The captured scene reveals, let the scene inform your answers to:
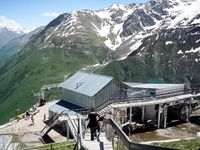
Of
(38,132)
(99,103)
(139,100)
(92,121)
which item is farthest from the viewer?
(139,100)

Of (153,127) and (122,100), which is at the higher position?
(122,100)

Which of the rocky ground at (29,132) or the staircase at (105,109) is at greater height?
the staircase at (105,109)

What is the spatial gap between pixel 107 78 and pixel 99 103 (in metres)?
4.76

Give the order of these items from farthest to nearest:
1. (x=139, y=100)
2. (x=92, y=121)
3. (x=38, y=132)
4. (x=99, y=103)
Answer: (x=139, y=100)
(x=99, y=103)
(x=38, y=132)
(x=92, y=121)

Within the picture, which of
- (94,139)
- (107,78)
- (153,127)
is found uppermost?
(107,78)

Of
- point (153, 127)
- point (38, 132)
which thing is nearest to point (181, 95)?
point (153, 127)

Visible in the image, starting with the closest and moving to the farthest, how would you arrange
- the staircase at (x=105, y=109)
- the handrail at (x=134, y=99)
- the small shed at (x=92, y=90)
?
the staircase at (x=105, y=109) → the handrail at (x=134, y=99) → the small shed at (x=92, y=90)

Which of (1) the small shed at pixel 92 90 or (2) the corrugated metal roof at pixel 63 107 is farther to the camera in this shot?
(2) the corrugated metal roof at pixel 63 107

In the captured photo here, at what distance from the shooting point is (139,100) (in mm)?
69875

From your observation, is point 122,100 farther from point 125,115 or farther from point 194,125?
point 194,125

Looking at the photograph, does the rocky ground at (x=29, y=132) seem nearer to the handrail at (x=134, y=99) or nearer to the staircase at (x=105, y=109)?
the staircase at (x=105, y=109)

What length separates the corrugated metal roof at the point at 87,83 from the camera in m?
65.7

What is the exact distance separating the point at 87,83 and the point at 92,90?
12.4 feet

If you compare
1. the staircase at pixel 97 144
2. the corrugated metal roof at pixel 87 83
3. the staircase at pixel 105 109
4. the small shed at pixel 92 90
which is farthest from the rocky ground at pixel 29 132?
the staircase at pixel 97 144
